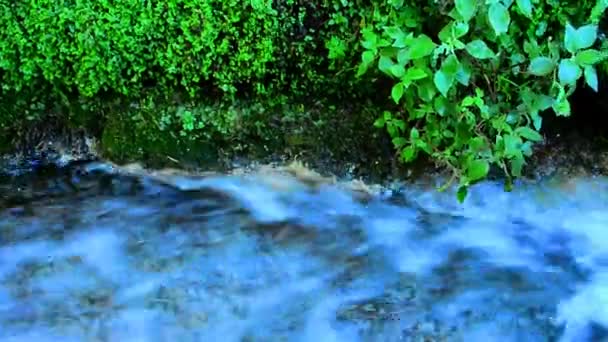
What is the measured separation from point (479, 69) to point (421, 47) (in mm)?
406

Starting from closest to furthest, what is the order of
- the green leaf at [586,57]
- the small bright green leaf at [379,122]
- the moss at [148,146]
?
the green leaf at [586,57], the small bright green leaf at [379,122], the moss at [148,146]

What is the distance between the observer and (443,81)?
107 inches

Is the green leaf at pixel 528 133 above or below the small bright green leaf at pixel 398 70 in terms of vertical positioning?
below

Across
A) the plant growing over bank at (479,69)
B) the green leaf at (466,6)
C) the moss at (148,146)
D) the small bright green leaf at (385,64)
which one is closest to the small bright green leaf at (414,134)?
the plant growing over bank at (479,69)

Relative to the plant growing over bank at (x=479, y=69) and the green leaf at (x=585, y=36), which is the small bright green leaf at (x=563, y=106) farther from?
the green leaf at (x=585, y=36)

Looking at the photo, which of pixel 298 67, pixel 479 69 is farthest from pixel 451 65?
pixel 298 67

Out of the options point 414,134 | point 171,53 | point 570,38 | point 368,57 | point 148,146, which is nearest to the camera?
point 570,38

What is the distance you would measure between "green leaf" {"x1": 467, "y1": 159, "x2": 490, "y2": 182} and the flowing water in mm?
495

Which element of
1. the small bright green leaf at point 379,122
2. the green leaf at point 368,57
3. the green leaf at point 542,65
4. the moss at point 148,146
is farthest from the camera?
the moss at point 148,146

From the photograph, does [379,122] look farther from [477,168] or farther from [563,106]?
[563,106]

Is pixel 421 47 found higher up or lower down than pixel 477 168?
higher up

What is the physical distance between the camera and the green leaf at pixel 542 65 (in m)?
2.81

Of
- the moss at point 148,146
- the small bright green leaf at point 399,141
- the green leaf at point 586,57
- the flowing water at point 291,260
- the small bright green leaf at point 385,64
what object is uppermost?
the green leaf at point 586,57

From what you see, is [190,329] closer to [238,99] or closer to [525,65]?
[238,99]
